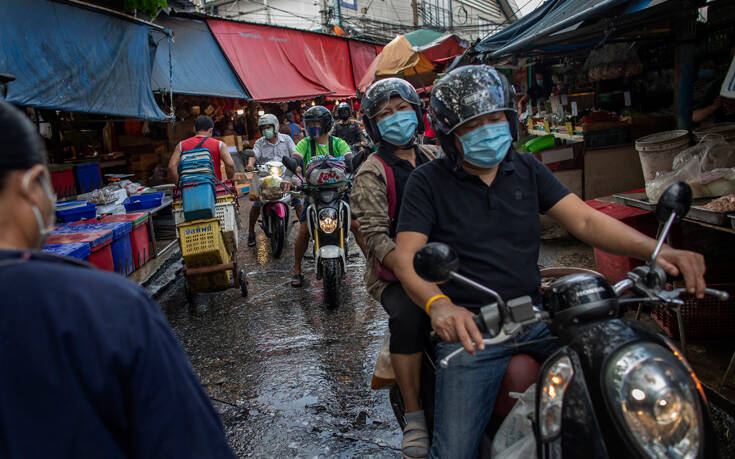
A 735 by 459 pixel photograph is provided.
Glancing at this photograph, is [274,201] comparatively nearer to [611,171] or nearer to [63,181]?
[63,181]

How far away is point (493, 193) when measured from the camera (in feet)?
7.47

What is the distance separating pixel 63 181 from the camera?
8.36 m

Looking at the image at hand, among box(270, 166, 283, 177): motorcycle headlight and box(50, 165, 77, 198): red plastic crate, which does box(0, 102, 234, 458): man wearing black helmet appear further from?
box(50, 165, 77, 198): red plastic crate

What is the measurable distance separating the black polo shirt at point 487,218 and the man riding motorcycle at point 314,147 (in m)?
4.12

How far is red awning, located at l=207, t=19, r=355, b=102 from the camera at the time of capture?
1429 cm

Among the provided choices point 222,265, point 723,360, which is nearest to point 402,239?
point 723,360

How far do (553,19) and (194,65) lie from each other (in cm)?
944

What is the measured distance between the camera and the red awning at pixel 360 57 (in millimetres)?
20203

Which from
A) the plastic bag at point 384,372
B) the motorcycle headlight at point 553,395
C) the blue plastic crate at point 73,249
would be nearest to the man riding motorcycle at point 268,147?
the blue plastic crate at point 73,249

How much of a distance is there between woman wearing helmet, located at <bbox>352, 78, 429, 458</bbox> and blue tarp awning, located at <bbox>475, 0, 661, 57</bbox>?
1941mm

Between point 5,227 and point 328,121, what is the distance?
234 inches

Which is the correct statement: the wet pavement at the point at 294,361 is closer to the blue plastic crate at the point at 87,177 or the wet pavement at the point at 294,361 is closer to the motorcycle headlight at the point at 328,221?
the motorcycle headlight at the point at 328,221

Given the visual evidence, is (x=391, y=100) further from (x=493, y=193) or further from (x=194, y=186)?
(x=194, y=186)

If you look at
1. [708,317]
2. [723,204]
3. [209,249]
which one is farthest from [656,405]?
[209,249]
